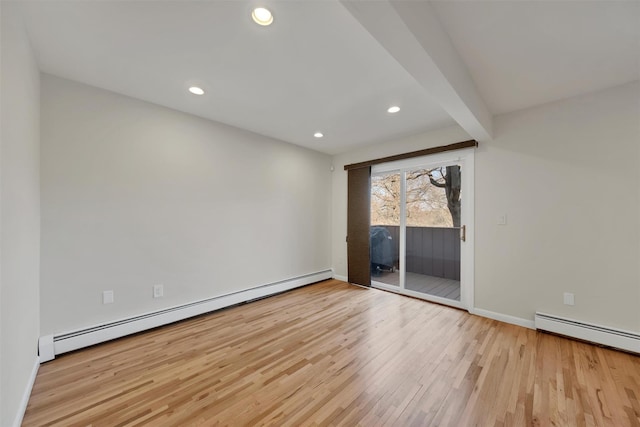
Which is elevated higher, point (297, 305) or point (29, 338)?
point (29, 338)

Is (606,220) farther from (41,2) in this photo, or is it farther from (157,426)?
(41,2)

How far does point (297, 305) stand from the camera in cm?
320

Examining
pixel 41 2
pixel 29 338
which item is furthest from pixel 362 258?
pixel 41 2

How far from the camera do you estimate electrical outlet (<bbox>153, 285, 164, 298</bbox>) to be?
2.53 meters

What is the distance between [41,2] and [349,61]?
1.86m

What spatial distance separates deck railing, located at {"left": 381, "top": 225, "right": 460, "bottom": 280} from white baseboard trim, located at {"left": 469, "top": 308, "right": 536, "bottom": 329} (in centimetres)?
56

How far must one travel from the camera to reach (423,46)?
131 centimetres

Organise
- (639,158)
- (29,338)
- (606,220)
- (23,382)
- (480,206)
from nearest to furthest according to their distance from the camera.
A: (23,382) < (29,338) < (639,158) < (606,220) < (480,206)

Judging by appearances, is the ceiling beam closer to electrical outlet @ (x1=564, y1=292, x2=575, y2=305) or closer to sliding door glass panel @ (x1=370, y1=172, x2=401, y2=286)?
sliding door glass panel @ (x1=370, y1=172, x2=401, y2=286)

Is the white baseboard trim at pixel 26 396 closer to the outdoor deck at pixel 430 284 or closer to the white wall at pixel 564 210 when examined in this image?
the outdoor deck at pixel 430 284

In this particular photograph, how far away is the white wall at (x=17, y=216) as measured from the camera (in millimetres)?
1162

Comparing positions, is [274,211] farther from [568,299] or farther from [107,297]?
[568,299]

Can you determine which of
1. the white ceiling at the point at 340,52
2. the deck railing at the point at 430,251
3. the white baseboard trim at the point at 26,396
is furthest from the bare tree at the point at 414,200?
the white baseboard trim at the point at 26,396

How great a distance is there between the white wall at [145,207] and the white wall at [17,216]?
0.25 meters
